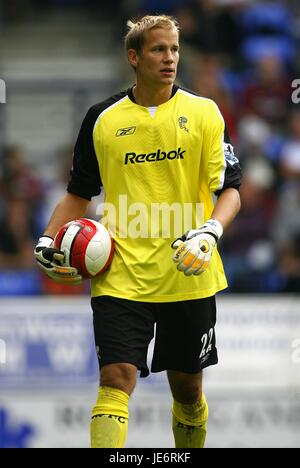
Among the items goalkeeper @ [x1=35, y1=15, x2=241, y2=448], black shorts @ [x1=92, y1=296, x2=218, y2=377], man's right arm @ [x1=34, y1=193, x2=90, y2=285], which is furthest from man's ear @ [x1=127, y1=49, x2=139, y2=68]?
black shorts @ [x1=92, y1=296, x2=218, y2=377]

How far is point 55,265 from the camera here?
5914 millimetres

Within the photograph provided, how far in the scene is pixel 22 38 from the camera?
15.3 metres

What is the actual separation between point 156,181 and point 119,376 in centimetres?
104

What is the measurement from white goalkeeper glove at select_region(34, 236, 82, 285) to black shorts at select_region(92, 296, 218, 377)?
6.9 inches

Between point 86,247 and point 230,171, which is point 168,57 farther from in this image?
point 86,247

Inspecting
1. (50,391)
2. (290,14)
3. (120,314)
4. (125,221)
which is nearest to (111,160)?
(125,221)

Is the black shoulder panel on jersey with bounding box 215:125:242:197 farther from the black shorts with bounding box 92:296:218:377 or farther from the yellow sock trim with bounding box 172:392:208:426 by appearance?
the yellow sock trim with bounding box 172:392:208:426

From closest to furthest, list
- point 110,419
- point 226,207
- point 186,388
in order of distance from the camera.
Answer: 1. point 110,419
2. point 226,207
3. point 186,388

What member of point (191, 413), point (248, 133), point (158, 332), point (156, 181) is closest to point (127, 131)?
point (156, 181)

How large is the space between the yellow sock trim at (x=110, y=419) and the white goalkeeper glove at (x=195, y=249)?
28.3 inches

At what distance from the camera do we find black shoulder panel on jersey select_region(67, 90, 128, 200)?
6.03 metres

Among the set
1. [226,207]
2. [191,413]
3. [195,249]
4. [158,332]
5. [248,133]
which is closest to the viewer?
[195,249]

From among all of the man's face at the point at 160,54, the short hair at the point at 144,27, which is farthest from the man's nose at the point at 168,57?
the short hair at the point at 144,27

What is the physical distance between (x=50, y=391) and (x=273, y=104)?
5.06m
